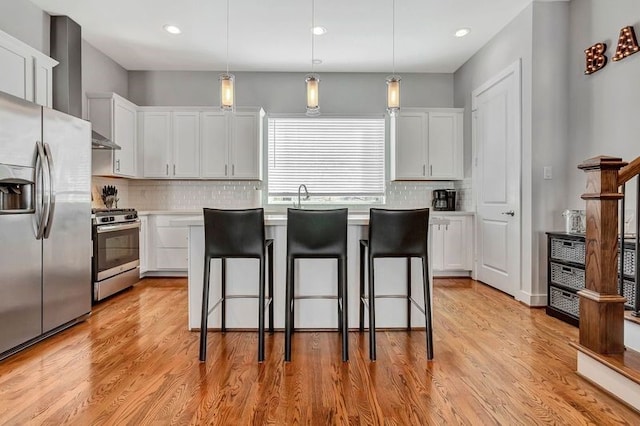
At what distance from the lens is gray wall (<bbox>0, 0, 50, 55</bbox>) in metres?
3.29

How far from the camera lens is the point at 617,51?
2.96 metres

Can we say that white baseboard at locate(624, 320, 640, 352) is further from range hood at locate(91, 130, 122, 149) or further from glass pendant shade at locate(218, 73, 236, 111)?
range hood at locate(91, 130, 122, 149)

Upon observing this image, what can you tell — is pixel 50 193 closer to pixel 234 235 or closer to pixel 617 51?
pixel 234 235

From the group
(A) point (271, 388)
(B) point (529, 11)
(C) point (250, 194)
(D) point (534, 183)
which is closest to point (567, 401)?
(A) point (271, 388)

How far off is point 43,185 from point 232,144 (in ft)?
8.90

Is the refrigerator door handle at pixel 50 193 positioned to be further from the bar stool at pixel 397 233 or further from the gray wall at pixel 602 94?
the gray wall at pixel 602 94

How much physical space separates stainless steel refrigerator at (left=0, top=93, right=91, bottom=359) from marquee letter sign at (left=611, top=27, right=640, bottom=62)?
14.3 ft

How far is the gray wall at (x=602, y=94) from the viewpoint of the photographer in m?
2.89

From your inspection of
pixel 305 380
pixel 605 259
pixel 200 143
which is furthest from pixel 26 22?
pixel 605 259

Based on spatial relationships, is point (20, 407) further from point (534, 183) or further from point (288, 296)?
point (534, 183)

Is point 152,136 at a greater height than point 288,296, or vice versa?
point 152,136

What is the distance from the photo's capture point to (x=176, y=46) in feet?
14.9

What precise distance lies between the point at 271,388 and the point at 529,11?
4.01 metres

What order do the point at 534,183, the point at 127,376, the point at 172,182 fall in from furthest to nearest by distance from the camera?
the point at 172,182, the point at 534,183, the point at 127,376
